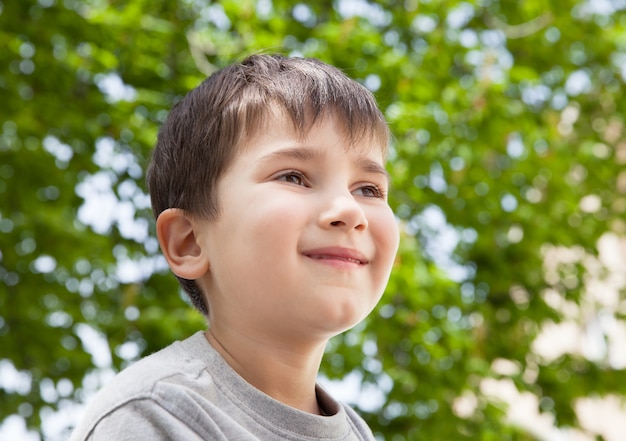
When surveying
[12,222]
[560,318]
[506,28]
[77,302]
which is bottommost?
[560,318]

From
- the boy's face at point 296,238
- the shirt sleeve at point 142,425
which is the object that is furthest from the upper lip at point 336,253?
the shirt sleeve at point 142,425

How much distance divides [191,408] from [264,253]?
0.18m

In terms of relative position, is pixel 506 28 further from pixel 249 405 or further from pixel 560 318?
pixel 249 405

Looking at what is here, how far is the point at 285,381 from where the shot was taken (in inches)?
42.5

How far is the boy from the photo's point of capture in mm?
965

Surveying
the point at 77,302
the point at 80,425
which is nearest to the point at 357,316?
the point at 80,425

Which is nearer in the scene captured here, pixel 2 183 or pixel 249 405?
pixel 249 405

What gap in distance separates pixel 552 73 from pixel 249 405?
4.01 metres

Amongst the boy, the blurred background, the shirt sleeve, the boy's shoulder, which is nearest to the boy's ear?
the boy

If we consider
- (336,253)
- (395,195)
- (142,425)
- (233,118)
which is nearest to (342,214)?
(336,253)

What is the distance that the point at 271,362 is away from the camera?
1064mm

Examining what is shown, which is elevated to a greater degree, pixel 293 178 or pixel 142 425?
pixel 293 178

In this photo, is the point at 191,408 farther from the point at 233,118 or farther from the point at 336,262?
the point at 233,118

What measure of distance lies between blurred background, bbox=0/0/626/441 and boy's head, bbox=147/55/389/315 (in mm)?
1949
